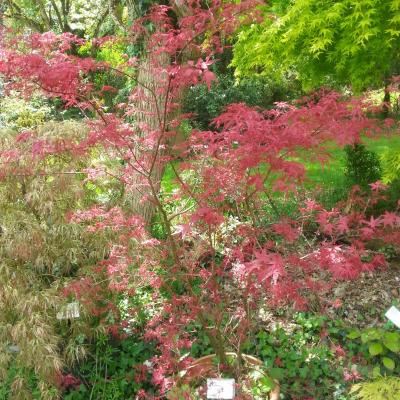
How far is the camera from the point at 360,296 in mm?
3941

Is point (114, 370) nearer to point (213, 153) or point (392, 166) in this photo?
point (213, 153)

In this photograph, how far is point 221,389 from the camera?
92.7 inches

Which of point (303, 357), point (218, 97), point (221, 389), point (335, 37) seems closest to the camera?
point (221, 389)

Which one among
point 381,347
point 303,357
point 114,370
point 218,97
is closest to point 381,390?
point 381,347

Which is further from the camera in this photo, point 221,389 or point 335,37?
point 335,37

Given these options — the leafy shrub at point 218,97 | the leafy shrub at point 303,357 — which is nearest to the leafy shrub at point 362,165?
the leafy shrub at point 303,357

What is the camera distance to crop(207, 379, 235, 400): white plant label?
7.68 ft

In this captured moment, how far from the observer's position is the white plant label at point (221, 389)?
234cm

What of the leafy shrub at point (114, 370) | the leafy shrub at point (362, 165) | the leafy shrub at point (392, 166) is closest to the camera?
the leafy shrub at point (114, 370)

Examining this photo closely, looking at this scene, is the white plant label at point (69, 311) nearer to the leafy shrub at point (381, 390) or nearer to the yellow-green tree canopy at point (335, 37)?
the leafy shrub at point (381, 390)

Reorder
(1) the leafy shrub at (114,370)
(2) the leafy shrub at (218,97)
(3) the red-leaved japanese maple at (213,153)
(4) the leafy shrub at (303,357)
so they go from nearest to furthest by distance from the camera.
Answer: (3) the red-leaved japanese maple at (213,153) → (4) the leafy shrub at (303,357) → (1) the leafy shrub at (114,370) → (2) the leafy shrub at (218,97)

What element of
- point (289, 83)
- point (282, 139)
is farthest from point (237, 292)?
point (289, 83)

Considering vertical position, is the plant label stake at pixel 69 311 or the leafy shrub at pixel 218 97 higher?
the leafy shrub at pixel 218 97

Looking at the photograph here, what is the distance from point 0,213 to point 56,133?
654 mm
